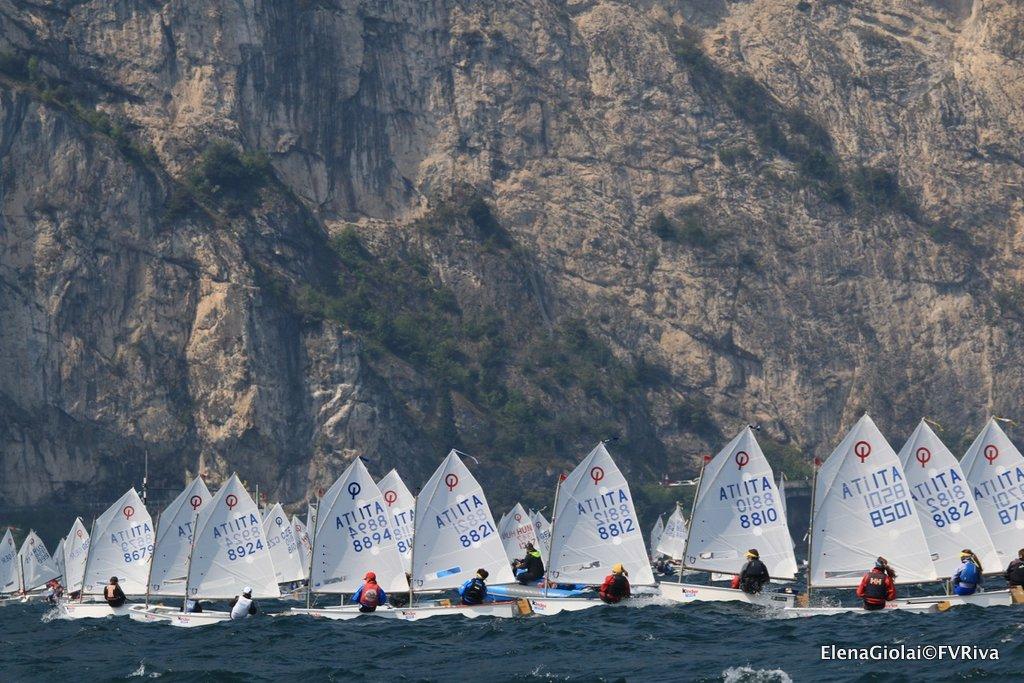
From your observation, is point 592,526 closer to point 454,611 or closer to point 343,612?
point 454,611

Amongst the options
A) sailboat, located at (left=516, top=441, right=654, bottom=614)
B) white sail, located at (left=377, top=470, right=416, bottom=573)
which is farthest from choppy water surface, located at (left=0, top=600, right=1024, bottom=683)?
white sail, located at (left=377, top=470, right=416, bottom=573)

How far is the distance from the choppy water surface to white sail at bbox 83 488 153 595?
11.0m

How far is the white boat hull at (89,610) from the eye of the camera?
53.5 m

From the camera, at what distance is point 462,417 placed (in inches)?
5325

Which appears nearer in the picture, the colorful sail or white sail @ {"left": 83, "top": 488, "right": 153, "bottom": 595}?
the colorful sail

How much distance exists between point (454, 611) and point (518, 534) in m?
31.1

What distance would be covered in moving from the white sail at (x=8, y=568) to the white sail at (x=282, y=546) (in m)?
19.8

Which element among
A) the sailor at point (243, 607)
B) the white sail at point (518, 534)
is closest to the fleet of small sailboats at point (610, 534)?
the sailor at point (243, 607)

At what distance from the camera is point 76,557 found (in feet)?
241

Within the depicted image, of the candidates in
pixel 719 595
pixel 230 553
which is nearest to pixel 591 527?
pixel 719 595

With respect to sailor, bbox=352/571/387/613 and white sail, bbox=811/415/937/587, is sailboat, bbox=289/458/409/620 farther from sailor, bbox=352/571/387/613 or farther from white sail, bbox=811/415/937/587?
white sail, bbox=811/415/937/587

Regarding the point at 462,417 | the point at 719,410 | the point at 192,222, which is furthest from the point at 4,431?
the point at 719,410

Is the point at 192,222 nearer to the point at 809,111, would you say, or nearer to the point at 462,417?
the point at 462,417

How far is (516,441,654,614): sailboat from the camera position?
1964 inches
